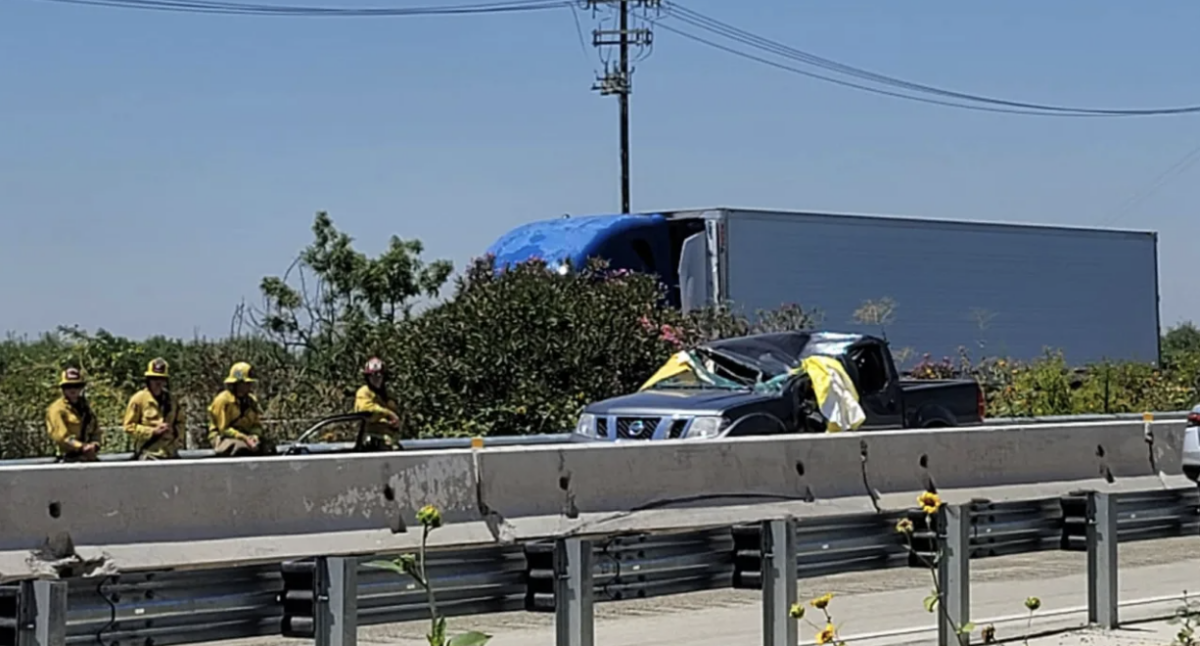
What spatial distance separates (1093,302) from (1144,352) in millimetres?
2466

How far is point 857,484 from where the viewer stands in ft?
53.0

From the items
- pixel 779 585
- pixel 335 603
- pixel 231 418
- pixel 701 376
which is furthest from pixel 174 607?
pixel 701 376

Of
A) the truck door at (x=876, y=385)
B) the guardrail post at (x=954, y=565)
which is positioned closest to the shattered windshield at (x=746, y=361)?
the truck door at (x=876, y=385)

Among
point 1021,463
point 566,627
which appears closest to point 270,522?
point 566,627

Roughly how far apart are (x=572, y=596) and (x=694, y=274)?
22.3 metres

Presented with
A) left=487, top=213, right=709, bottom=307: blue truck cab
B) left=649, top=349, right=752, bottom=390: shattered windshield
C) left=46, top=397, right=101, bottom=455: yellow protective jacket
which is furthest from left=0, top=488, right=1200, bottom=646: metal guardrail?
left=487, top=213, right=709, bottom=307: blue truck cab

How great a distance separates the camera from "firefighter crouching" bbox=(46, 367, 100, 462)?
15.0 m

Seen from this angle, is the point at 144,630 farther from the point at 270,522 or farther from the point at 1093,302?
the point at 1093,302

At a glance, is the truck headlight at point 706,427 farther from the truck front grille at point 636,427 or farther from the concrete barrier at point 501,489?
the concrete barrier at point 501,489

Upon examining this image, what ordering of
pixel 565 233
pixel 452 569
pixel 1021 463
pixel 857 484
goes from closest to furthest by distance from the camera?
pixel 452 569 < pixel 857 484 < pixel 1021 463 < pixel 565 233

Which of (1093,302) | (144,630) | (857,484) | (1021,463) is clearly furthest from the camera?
(1093,302)

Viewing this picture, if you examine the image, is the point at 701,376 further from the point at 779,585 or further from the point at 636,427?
the point at 779,585

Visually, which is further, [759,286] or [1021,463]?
[759,286]

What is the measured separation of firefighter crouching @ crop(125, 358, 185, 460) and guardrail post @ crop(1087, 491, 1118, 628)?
8.12m
